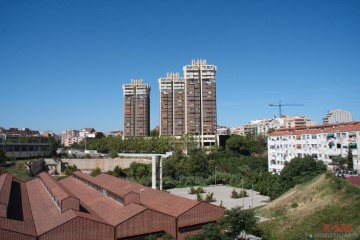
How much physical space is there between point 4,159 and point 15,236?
3671cm

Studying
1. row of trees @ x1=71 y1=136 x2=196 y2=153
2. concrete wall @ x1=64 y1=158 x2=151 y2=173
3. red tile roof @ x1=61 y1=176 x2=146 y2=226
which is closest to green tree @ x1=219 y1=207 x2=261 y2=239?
red tile roof @ x1=61 y1=176 x2=146 y2=226

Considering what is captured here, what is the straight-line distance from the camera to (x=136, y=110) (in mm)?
91562

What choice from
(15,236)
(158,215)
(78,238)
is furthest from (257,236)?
(15,236)

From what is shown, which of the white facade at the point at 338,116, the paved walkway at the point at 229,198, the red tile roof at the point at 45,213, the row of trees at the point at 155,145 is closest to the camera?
the red tile roof at the point at 45,213

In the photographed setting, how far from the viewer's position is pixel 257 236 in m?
19.4

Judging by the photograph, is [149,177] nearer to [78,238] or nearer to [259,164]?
[259,164]

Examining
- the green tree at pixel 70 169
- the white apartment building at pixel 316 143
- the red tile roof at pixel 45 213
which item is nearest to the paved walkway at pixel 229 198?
the white apartment building at pixel 316 143

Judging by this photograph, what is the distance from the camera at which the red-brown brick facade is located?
651 inches

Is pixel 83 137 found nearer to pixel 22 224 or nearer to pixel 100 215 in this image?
pixel 100 215

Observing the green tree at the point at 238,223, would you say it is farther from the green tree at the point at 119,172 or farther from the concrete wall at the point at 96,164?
the concrete wall at the point at 96,164

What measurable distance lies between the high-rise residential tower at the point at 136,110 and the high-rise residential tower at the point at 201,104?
56.1 feet

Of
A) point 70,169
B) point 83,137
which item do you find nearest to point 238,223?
point 70,169

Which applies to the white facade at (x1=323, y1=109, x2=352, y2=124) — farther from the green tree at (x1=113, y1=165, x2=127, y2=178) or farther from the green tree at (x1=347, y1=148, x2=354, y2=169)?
the green tree at (x1=113, y1=165, x2=127, y2=178)

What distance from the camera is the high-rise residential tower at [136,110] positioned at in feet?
299
